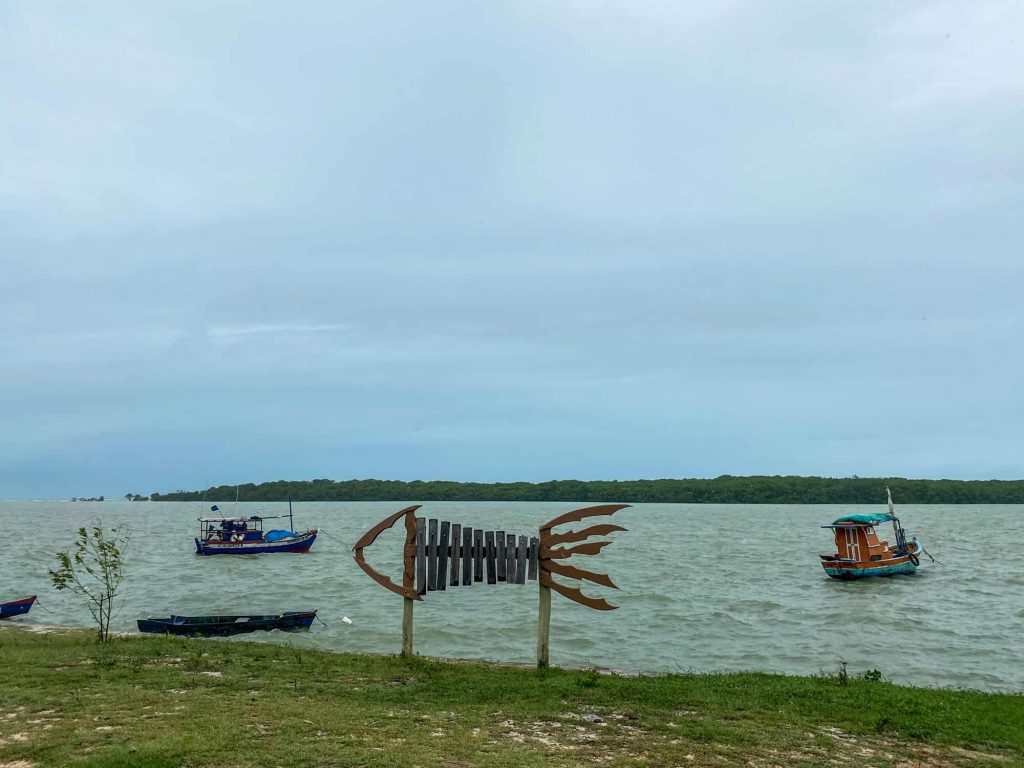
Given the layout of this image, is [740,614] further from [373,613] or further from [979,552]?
[979,552]

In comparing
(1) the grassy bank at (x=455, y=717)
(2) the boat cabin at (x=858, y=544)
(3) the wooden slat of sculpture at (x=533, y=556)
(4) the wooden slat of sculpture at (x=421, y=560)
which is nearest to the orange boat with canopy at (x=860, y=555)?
(2) the boat cabin at (x=858, y=544)

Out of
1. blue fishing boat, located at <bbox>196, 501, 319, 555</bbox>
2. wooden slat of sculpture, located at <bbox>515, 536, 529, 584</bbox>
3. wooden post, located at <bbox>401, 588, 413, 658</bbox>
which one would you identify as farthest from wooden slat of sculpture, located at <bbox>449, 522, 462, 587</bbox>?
blue fishing boat, located at <bbox>196, 501, 319, 555</bbox>

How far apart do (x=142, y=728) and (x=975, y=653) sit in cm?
2118

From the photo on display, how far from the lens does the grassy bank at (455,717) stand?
808cm

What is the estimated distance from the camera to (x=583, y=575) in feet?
43.3

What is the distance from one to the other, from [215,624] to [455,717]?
1325cm

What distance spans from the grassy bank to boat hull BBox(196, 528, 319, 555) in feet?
157

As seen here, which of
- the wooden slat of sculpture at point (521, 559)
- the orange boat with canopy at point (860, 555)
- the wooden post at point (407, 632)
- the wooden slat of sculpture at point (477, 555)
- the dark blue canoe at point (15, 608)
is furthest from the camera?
the orange boat with canopy at point (860, 555)

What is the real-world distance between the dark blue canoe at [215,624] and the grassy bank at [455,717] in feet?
21.3

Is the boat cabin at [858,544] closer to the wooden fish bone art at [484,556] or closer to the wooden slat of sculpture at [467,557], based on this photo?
the wooden fish bone art at [484,556]

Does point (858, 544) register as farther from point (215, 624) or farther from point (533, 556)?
point (533, 556)

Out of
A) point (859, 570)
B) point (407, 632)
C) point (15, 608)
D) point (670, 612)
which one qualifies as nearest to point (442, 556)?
point (407, 632)

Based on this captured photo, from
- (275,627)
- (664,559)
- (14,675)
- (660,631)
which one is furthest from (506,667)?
(664,559)

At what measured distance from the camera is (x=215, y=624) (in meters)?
20.8
